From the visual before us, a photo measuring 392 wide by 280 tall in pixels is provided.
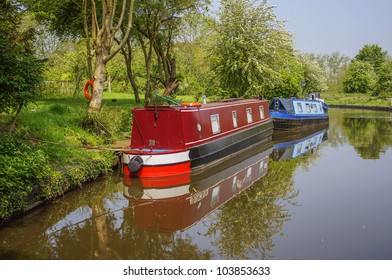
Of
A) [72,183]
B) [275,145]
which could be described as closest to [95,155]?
[72,183]

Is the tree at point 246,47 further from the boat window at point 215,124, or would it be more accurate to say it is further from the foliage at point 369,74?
the foliage at point 369,74

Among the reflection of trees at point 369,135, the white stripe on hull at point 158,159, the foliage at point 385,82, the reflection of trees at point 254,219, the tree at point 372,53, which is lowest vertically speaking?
the reflection of trees at point 369,135

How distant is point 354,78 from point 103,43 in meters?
43.7

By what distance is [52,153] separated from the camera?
8922 millimetres

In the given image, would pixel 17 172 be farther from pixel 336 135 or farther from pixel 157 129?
pixel 336 135

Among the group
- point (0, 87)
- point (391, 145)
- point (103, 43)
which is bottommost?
point (391, 145)

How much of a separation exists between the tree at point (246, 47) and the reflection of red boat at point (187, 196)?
9.04 metres

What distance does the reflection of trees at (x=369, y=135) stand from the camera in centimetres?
1528

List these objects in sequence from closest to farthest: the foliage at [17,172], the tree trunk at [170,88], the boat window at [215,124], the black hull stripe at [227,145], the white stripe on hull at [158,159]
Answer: the foliage at [17,172], the white stripe on hull at [158,159], the black hull stripe at [227,145], the boat window at [215,124], the tree trunk at [170,88]

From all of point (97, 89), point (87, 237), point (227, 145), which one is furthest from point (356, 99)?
point (87, 237)

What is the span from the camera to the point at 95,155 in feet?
32.5

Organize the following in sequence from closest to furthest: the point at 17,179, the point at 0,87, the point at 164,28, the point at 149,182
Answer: the point at 17,179, the point at 0,87, the point at 149,182, the point at 164,28

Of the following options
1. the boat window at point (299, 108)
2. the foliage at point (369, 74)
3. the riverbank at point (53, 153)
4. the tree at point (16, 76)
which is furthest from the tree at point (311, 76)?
the tree at point (16, 76)

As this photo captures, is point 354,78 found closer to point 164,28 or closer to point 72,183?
point 164,28
